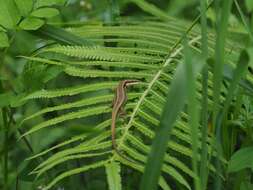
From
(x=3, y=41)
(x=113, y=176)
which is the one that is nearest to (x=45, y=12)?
(x=3, y=41)

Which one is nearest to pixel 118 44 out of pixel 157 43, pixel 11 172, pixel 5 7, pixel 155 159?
pixel 157 43

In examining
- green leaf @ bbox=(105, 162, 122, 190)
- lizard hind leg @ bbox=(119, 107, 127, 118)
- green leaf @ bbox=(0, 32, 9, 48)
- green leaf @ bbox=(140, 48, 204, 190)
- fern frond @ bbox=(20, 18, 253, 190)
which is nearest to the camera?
A: green leaf @ bbox=(140, 48, 204, 190)

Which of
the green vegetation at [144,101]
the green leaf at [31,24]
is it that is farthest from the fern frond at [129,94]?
the green leaf at [31,24]

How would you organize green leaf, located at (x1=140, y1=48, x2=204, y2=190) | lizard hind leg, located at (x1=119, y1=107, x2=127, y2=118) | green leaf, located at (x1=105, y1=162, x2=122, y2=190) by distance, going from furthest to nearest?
1. lizard hind leg, located at (x1=119, y1=107, x2=127, y2=118)
2. green leaf, located at (x1=105, y1=162, x2=122, y2=190)
3. green leaf, located at (x1=140, y1=48, x2=204, y2=190)

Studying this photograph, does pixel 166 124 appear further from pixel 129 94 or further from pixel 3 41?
pixel 3 41

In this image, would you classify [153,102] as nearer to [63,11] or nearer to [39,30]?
[39,30]

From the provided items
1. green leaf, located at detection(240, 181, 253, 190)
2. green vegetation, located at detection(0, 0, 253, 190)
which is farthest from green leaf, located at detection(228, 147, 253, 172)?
green leaf, located at detection(240, 181, 253, 190)

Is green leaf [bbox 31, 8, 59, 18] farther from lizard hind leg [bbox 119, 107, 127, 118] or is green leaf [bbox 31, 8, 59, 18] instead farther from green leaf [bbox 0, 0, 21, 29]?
lizard hind leg [bbox 119, 107, 127, 118]

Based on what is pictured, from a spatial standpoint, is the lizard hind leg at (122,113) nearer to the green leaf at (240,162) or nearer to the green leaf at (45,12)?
the green leaf at (240,162)
